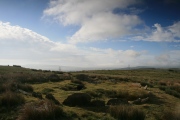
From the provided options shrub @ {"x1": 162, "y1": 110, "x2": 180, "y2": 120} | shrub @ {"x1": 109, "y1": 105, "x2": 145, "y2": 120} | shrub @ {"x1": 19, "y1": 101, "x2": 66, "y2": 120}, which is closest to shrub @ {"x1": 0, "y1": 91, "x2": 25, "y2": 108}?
shrub @ {"x1": 19, "y1": 101, "x2": 66, "y2": 120}

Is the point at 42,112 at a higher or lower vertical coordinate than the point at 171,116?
higher

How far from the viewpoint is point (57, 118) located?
43.2ft

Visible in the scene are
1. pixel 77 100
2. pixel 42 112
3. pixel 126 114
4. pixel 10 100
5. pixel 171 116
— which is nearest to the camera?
pixel 42 112

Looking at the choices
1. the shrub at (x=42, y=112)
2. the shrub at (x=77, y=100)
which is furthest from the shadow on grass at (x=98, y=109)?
the shrub at (x=42, y=112)

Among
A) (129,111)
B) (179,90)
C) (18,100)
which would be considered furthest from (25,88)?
(179,90)

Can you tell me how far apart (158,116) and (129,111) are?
7.79ft

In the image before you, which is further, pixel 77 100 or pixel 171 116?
pixel 77 100

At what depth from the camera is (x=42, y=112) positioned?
42.4ft

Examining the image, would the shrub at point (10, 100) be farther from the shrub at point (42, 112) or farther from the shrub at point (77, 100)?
the shrub at point (77, 100)

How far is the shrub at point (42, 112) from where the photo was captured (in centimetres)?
1256

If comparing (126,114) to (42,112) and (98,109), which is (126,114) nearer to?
(98,109)

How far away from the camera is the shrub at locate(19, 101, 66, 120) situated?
494 inches

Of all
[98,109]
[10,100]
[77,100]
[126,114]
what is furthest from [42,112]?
[126,114]

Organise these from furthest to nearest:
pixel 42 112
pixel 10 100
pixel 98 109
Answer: pixel 98 109 → pixel 10 100 → pixel 42 112
